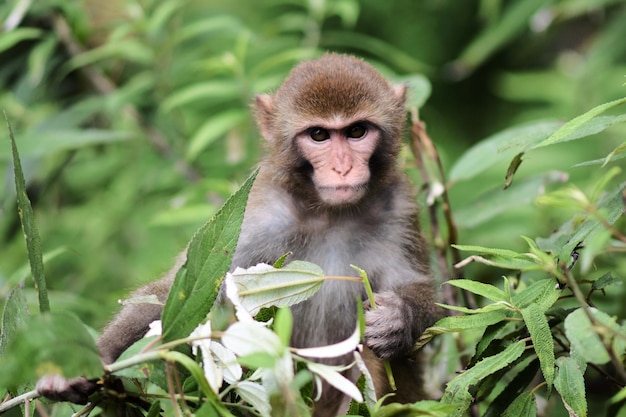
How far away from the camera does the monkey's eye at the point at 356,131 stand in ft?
12.8

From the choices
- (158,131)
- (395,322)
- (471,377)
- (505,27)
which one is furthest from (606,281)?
(505,27)

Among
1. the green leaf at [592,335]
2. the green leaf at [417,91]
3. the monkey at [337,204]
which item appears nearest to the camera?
the green leaf at [592,335]

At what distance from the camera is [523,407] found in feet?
8.54

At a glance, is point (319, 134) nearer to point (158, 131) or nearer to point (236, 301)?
point (236, 301)

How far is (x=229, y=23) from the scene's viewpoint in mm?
6109

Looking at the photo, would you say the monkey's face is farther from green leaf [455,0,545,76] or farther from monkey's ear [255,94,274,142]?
green leaf [455,0,545,76]

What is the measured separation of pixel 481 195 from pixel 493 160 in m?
0.54

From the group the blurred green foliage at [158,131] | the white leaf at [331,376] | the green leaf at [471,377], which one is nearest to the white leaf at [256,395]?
the white leaf at [331,376]

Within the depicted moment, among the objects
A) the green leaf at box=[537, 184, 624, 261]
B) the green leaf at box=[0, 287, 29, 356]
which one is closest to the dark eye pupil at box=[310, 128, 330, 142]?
the green leaf at box=[537, 184, 624, 261]

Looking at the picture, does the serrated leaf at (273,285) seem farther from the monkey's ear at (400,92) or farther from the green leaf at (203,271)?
the monkey's ear at (400,92)

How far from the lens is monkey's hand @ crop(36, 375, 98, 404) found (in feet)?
8.46

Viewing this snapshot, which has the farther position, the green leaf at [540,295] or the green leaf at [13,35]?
the green leaf at [13,35]

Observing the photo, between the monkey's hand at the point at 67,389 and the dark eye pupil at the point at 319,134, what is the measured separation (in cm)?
171

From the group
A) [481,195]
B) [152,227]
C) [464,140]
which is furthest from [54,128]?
[464,140]
